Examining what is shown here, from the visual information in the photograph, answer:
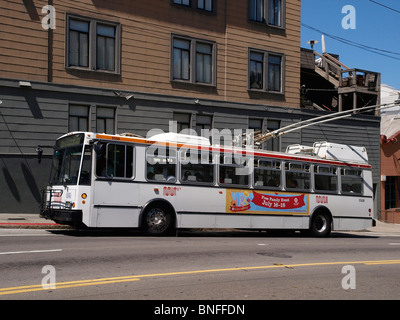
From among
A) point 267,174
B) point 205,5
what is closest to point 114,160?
point 267,174

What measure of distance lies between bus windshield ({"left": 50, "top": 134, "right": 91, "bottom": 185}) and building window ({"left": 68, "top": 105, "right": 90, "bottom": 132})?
6.14m

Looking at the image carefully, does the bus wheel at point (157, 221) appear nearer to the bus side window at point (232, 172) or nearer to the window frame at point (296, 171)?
the bus side window at point (232, 172)

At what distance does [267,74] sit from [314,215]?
10349mm

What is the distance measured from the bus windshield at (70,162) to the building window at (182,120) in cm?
946

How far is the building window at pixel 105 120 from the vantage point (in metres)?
22.6

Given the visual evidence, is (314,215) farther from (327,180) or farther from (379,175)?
(379,175)

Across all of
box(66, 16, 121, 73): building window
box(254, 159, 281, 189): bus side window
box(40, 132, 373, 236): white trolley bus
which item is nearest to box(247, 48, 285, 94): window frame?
box(40, 132, 373, 236): white trolley bus

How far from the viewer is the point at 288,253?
13000 millimetres

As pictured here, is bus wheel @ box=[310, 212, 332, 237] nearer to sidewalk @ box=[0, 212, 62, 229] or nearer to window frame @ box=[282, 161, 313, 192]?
window frame @ box=[282, 161, 313, 192]

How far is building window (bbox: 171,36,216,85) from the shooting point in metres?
24.8

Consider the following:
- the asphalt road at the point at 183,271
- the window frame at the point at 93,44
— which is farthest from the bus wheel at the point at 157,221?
the window frame at the point at 93,44

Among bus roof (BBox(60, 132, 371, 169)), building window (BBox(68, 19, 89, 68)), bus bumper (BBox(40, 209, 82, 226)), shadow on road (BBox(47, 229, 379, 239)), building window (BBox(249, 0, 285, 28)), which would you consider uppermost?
building window (BBox(249, 0, 285, 28))

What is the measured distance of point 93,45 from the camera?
22.3 meters

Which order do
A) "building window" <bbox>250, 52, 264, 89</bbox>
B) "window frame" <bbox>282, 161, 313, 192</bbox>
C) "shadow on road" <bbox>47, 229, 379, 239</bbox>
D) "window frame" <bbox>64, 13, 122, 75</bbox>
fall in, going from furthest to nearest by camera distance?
1. "building window" <bbox>250, 52, 264, 89</bbox>
2. "window frame" <bbox>64, 13, 122, 75</bbox>
3. "window frame" <bbox>282, 161, 313, 192</bbox>
4. "shadow on road" <bbox>47, 229, 379, 239</bbox>
